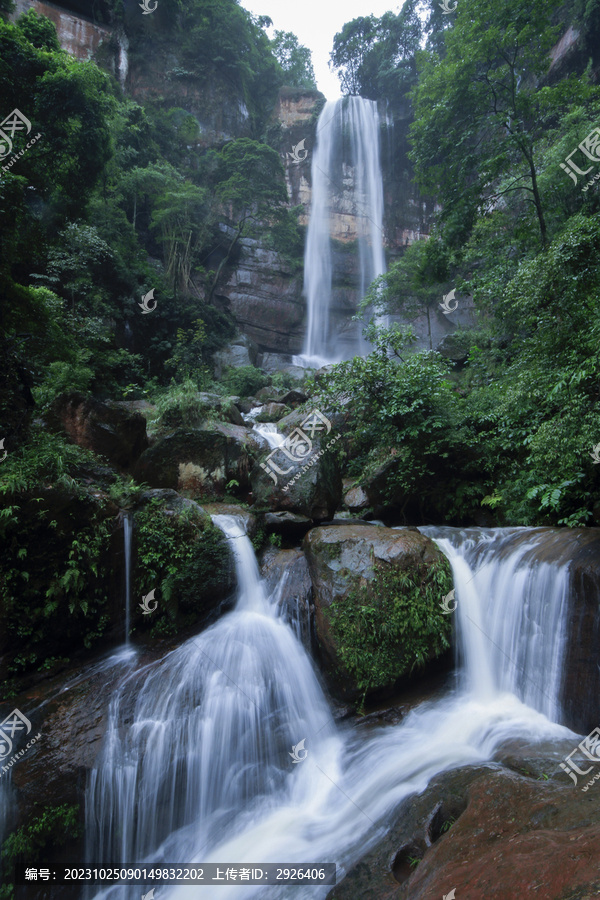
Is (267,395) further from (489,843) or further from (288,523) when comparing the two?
(489,843)

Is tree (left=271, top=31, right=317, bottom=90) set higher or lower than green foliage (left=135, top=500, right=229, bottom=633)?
higher

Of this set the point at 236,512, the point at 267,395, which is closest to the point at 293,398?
the point at 267,395

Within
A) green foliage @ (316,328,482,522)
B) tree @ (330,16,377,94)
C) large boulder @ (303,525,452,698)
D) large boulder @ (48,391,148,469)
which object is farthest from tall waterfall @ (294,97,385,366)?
large boulder @ (303,525,452,698)

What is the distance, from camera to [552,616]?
462cm

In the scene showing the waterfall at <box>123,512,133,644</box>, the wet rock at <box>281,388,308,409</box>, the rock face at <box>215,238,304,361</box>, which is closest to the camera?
the waterfall at <box>123,512,133,644</box>

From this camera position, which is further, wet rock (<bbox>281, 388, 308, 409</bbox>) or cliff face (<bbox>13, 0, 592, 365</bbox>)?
cliff face (<bbox>13, 0, 592, 365</bbox>)

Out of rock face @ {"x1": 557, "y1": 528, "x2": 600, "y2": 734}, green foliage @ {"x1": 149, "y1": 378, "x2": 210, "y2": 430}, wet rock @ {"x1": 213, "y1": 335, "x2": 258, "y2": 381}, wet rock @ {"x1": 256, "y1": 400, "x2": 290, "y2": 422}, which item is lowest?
rock face @ {"x1": 557, "y1": 528, "x2": 600, "y2": 734}

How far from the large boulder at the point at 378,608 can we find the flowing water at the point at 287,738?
40 cm

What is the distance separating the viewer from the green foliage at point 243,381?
18328 mm

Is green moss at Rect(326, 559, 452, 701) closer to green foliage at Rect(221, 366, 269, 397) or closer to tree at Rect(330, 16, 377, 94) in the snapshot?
green foliage at Rect(221, 366, 269, 397)

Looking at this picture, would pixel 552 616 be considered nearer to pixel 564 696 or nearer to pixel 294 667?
pixel 564 696

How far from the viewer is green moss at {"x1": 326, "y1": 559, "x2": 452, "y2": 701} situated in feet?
16.4

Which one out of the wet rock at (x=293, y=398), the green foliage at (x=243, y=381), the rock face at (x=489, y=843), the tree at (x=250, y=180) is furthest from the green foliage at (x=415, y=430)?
the tree at (x=250, y=180)
